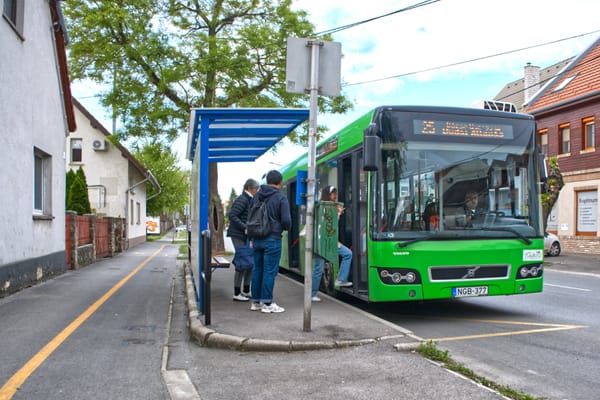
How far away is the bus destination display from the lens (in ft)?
24.2

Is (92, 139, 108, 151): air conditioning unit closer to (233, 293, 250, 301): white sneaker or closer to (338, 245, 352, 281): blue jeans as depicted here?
(233, 293, 250, 301): white sneaker

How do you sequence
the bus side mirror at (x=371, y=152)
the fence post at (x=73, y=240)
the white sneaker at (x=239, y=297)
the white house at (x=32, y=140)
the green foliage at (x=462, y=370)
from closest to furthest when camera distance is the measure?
the green foliage at (x=462, y=370), the bus side mirror at (x=371, y=152), the white sneaker at (x=239, y=297), the white house at (x=32, y=140), the fence post at (x=73, y=240)

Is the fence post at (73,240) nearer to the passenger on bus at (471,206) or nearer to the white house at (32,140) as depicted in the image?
the white house at (32,140)

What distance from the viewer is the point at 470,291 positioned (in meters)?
7.35

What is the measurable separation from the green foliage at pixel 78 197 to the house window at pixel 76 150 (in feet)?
26.4

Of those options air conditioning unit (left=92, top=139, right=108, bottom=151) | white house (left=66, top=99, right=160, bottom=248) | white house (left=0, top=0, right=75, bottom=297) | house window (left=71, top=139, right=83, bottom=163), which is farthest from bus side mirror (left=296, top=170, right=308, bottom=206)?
house window (left=71, top=139, right=83, bottom=163)

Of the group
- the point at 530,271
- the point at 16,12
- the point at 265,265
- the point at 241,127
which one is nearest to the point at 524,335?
the point at 530,271

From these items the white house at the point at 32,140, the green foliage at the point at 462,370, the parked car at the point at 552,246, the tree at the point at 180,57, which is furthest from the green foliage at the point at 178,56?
the green foliage at the point at 462,370

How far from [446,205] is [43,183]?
10130 millimetres

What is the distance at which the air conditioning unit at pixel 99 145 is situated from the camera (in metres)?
31.9

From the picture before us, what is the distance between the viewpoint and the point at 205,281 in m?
6.74

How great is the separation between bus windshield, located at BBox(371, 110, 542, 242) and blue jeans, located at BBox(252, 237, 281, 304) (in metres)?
1.33

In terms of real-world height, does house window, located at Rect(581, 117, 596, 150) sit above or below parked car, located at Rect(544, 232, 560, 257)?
above

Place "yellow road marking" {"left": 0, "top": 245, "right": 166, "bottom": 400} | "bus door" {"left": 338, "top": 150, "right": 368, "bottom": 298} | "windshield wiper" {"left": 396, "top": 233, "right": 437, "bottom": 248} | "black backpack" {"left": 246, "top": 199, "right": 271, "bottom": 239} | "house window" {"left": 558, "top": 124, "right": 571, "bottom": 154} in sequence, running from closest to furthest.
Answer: "yellow road marking" {"left": 0, "top": 245, "right": 166, "bottom": 400} < "windshield wiper" {"left": 396, "top": 233, "right": 437, "bottom": 248} < "black backpack" {"left": 246, "top": 199, "right": 271, "bottom": 239} < "bus door" {"left": 338, "top": 150, "right": 368, "bottom": 298} < "house window" {"left": 558, "top": 124, "right": 571, "bottom": 154}
